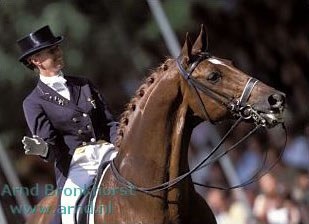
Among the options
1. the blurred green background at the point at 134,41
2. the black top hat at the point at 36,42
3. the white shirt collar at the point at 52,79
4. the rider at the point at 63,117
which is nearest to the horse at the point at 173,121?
the rider at the point at 63,117

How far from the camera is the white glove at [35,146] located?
259 inches

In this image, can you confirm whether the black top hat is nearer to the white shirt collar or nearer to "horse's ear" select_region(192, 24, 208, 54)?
the white shirt collar

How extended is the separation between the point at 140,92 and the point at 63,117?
2.23 feet

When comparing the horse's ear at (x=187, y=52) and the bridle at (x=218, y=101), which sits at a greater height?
the horse's ear at (x=187, y=52)

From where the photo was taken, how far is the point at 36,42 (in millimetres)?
7141

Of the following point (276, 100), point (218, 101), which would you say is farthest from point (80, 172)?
point (276, 100)

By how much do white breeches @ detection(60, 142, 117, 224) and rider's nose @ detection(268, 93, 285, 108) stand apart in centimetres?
126

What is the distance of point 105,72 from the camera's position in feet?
45.6

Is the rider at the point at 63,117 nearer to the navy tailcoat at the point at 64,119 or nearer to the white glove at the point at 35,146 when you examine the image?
the navy tailcoat at the point at 64,119

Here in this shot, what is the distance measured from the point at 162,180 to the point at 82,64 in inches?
278

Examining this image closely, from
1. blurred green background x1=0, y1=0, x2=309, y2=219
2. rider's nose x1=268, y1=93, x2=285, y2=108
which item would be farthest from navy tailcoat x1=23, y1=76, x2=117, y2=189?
blurred green background x1=0, y1=0, x2=309, y2=219

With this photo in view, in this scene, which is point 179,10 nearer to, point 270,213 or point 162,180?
point 270,213

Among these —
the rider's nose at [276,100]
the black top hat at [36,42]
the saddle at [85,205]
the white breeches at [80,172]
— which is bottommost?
the saddle at [85,205]

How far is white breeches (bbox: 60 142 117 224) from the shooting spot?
6801 mm
